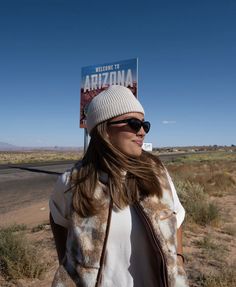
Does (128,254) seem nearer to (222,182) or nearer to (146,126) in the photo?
(146,126)

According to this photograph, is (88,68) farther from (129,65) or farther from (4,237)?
(4,237)

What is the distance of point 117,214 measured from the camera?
1595 mm

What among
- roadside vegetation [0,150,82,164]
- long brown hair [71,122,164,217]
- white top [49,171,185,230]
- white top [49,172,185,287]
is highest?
long brown hair [71,122,164,217]

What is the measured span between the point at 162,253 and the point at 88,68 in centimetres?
1315

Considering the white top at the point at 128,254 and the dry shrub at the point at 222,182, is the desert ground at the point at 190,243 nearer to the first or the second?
the white top at the point at 128,254

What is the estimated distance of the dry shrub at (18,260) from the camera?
14.3ft

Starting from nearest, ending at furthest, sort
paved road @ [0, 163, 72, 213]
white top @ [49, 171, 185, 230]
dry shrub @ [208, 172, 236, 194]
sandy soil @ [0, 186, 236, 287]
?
white top @ [49, 171, 185, 230], sandy soil @ [0, 186, 236, 287], paved road @ [0, 163, 72, 213], dry shrub @ [208, 172, 236, 194]

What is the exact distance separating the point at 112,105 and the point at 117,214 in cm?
55

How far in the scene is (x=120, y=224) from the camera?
159 centimetres

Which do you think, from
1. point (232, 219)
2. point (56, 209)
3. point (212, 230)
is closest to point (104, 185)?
point (56, 209)

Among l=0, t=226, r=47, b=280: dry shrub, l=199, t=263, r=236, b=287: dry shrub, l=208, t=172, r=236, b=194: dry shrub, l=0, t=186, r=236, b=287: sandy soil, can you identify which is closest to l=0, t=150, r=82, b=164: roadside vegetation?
l=208, t=172, r=236, b=194: dry shrub

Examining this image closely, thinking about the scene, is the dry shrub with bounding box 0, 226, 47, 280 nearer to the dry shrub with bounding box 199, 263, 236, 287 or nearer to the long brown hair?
the dry shrub with bounding box 199, 263, 236, 287

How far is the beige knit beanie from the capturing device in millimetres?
1768

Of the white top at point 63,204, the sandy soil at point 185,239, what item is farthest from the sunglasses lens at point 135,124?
the sandy soil at point 185,239
